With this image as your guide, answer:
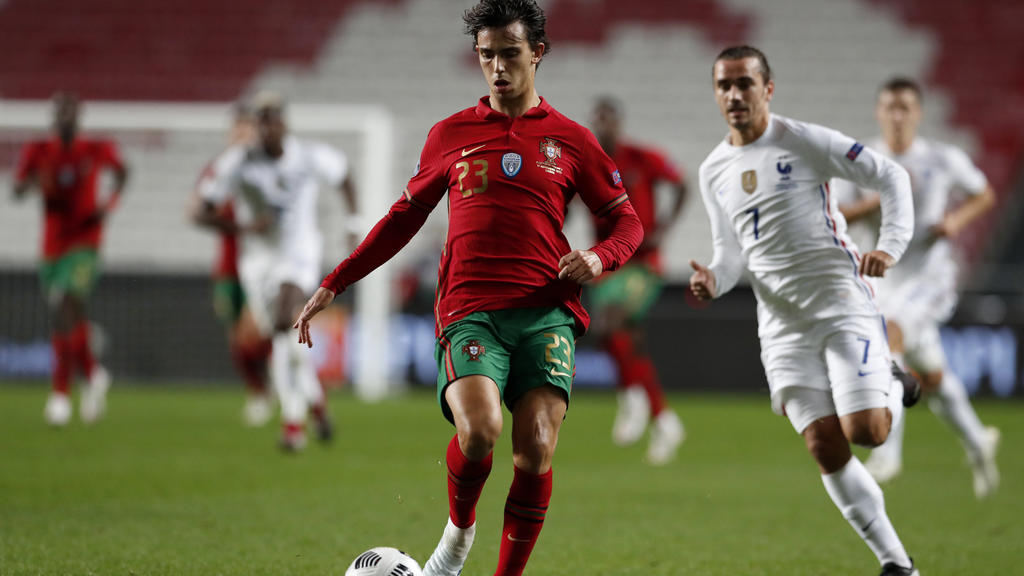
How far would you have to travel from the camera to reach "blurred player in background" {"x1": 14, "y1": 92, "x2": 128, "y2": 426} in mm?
9672

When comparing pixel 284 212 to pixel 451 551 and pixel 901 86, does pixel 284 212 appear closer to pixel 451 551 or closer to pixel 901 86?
pixel 901 86

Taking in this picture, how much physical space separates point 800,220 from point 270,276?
4968 mm

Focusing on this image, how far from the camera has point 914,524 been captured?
5.68m

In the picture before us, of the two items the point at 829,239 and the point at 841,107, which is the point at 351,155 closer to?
the point at 841,107

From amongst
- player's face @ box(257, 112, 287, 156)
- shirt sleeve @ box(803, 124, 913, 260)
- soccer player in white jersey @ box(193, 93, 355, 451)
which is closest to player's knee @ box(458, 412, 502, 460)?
shirt sleeve @ box(803, 124, 913, 260)

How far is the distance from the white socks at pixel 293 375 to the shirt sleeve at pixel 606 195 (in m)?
4.76

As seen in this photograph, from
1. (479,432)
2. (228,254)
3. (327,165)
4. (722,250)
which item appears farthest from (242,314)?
(479,432)

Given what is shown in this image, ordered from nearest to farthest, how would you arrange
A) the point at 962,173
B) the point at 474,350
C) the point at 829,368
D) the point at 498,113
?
1. the point at 474,350
2. the point at 498,113
3. the point at 829,368
4. the point at 962,173

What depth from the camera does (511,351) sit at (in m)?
3.70

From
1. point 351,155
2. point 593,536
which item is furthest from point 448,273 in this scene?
point 351,155

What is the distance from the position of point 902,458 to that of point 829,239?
4.83 meters

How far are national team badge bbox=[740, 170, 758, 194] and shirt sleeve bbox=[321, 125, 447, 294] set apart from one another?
1142 millimetres

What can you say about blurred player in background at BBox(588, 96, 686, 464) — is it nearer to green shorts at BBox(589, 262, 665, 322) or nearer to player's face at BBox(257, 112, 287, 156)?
green shorts at BBox(589, 262, 665, 322)

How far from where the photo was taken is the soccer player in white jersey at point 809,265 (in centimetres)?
407
